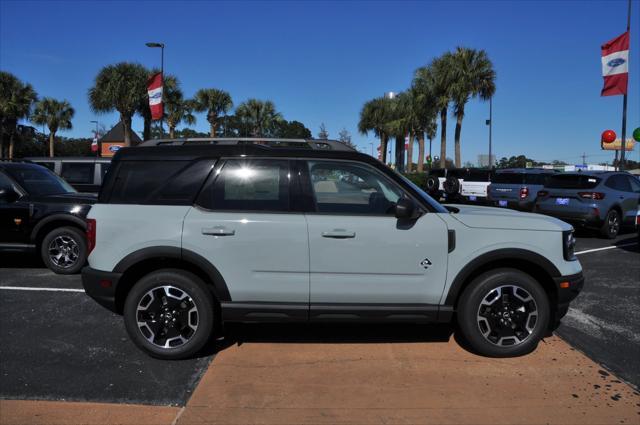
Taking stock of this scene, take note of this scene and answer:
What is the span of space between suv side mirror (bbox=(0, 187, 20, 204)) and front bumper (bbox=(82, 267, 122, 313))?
428 centimetres

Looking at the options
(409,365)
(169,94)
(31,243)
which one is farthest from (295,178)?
(169,94)

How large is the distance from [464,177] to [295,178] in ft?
49.3

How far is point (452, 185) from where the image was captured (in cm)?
1788

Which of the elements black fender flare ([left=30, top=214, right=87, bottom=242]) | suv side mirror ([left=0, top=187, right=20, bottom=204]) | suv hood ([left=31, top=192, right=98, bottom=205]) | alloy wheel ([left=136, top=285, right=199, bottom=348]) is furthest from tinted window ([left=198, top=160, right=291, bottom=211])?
suv side mirror ([left=0, top=187, right=20, bottom=204])

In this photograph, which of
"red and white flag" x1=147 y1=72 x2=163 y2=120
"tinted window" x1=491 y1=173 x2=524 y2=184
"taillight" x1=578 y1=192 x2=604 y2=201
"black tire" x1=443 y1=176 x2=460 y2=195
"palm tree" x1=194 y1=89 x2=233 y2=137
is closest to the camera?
"taillight" x1=578 y1=192 x2=604 y2=201

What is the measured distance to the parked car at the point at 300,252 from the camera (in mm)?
4004

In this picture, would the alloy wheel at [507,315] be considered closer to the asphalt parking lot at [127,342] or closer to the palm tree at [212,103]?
the asphalt parking lot at [127,342]

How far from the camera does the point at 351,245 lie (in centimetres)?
398

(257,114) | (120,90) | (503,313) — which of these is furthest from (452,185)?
(257,114)

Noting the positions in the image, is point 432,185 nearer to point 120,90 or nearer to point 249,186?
point 249,186

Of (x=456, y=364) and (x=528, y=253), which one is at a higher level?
(x=528, y=253)

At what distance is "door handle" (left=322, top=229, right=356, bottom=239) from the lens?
3973 mm

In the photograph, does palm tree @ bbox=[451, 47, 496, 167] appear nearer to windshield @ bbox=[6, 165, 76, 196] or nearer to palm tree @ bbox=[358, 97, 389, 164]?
palm tree @ bbox=[358, 97, 389, 164]

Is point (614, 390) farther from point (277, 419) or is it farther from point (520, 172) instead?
point (520, 172)
